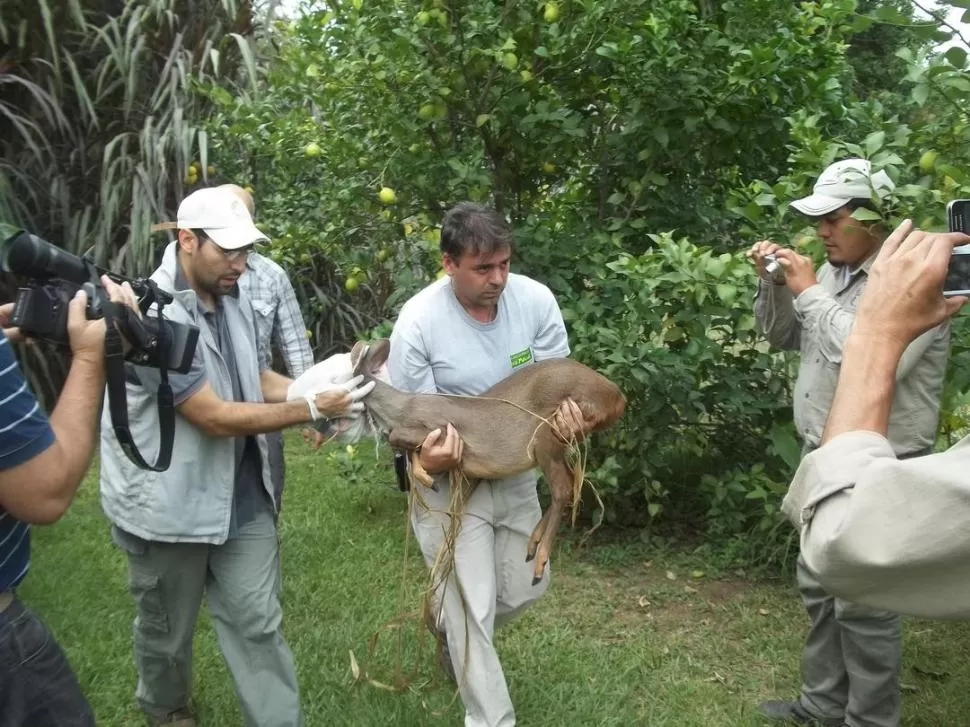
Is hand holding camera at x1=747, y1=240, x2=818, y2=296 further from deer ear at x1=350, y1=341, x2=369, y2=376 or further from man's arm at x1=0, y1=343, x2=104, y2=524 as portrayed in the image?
man's arm at x1=0, y1=343, x2=104, y2=524

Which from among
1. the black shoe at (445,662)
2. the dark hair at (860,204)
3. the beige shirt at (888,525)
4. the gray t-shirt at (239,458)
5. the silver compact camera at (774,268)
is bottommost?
the black shoe at (445,662)

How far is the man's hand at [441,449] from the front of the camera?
11.1 feet

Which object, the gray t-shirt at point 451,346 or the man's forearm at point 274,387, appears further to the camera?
the man's forearm at point 274,387

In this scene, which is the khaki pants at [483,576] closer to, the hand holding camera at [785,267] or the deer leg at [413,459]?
the deer leg at [413,459]

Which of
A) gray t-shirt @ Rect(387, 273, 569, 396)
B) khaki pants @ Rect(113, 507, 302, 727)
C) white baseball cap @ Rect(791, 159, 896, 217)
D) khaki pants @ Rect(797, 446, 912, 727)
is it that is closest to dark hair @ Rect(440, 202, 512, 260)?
gray t-shirt @ Rect(387, 273, 569, 396)

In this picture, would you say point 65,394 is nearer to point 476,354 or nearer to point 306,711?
point 476,354

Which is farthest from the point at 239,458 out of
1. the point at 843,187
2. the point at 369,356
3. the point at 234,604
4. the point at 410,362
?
the point at 843,187

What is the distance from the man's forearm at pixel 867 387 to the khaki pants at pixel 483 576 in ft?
7.07

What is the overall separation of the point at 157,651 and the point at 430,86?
329 centimetres

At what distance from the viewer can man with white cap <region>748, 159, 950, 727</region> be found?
352 cm

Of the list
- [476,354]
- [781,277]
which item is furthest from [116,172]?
[781,277]

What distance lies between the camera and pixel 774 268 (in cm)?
378

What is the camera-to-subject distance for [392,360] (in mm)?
3658

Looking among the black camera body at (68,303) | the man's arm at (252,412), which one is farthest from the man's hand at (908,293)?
the man's arm at (252,412)
